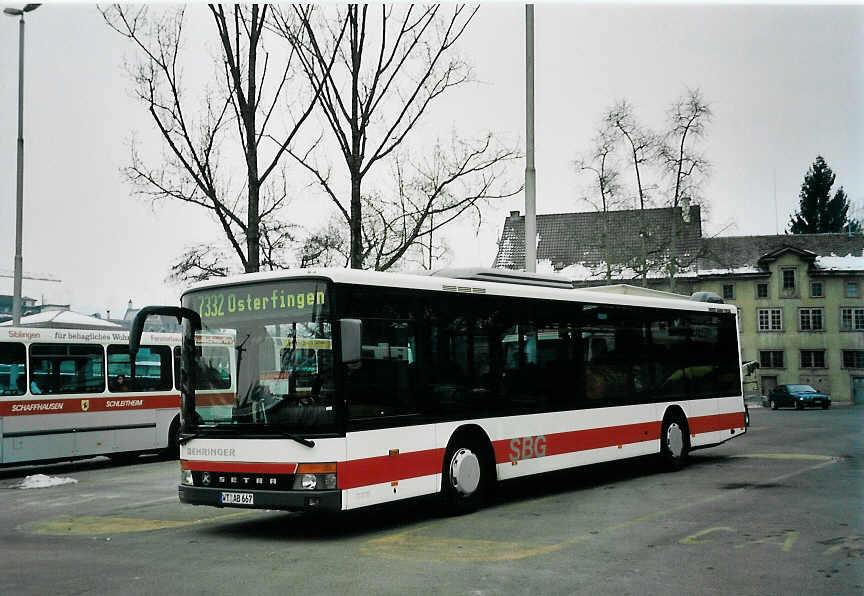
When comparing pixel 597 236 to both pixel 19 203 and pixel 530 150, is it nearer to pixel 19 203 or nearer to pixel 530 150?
pixel 530 150

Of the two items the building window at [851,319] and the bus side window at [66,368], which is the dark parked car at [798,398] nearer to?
the building window at [851,319]

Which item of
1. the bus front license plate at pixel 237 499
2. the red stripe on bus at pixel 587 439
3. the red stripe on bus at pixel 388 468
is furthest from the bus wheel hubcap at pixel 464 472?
the bus front license plate at pixel 237 499

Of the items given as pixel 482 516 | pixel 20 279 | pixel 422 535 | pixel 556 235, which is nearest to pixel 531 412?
pixel 482 516

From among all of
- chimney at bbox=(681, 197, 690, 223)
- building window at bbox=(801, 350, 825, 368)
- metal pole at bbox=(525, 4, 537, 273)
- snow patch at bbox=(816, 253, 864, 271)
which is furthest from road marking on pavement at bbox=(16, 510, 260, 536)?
snow patch at bbox=(816, 253, 864, 271)

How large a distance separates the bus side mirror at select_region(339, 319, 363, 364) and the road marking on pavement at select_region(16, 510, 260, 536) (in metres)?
3.50

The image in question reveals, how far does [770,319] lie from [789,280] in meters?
3.16

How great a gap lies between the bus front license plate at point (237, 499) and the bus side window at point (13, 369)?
10.3 metres

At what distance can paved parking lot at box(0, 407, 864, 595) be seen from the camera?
8117 mm

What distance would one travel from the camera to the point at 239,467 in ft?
35.3

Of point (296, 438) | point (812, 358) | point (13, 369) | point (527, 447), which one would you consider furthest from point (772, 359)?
point (296, 438)

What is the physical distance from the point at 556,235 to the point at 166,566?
67.3 m

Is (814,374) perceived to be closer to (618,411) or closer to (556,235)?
(556,235)

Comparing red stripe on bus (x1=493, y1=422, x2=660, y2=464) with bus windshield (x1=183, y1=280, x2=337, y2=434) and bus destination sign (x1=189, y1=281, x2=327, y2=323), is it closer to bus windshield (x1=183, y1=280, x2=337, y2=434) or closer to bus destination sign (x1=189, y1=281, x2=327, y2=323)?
bus windshield (x1=183, y1=280, x2=337, y2=434)

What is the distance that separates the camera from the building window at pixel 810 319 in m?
72.5
